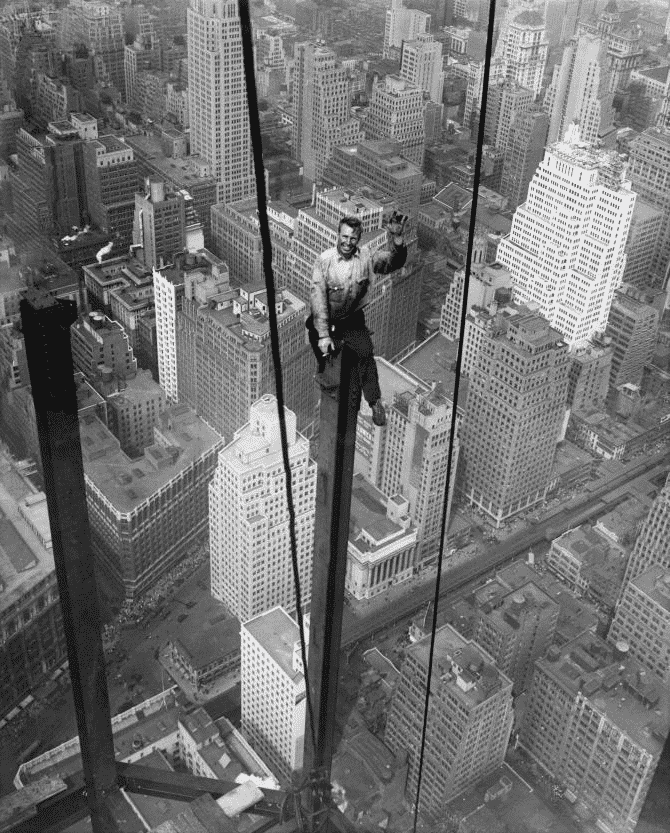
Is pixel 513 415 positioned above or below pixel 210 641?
above

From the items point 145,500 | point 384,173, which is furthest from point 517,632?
point 384,173

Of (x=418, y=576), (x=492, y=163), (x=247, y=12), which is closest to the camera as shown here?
(x=247, y=12)

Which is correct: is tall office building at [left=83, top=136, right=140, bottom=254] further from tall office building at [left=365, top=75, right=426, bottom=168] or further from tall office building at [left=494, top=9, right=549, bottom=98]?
tall office building at [left=494, top=9, right=549, bottom=98]

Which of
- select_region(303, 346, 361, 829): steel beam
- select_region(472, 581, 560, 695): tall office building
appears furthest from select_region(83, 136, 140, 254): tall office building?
select_region(303, 346, 361, 829): steel beam

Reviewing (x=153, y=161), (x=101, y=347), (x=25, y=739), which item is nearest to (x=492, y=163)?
(x=153, y=161)

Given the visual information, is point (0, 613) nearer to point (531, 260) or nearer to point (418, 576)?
point (418, 576)

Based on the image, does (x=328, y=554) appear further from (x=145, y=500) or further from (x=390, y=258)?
(x=145, y=500)

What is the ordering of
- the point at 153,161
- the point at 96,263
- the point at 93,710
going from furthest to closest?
the point at 153,161 < the point at 96,263 < the point at 93,710
